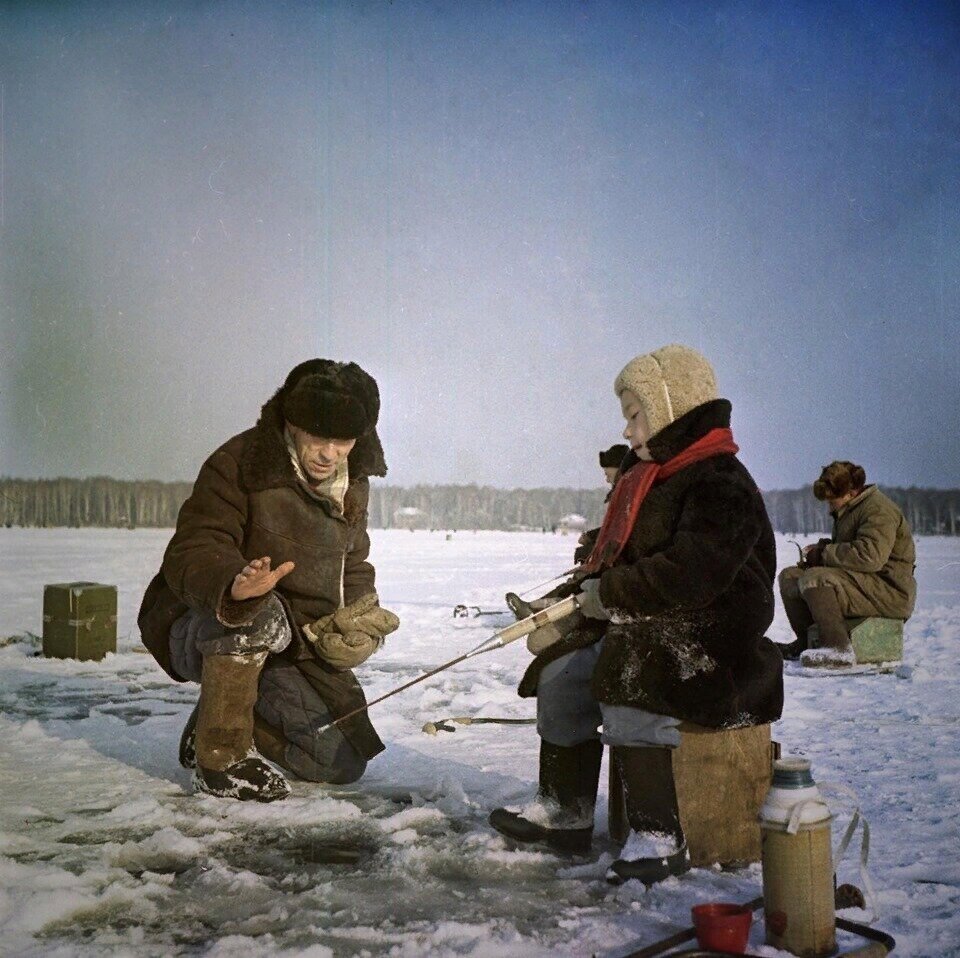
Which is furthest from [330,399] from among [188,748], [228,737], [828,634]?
[828,634]

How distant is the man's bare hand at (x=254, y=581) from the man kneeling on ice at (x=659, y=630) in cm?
92

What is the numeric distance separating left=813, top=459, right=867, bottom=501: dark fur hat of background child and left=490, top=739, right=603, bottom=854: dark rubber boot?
4963 mm

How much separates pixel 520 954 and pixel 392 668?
479cm

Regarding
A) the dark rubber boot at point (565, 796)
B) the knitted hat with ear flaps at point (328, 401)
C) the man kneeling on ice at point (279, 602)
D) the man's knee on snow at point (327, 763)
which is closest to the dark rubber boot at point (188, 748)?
the man kneeling on ice at point (279, 602)

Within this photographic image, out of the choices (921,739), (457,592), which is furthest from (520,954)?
(457,592)

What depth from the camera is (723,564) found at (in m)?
2.85

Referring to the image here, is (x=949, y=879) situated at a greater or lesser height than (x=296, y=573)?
lesser

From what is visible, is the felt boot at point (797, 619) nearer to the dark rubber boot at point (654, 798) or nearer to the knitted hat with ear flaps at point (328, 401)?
the knitted hat with ear flaps at point (328, 401)

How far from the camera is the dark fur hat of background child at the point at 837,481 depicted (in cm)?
756

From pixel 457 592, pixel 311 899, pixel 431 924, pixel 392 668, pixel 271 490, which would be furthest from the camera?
pixel 457 592

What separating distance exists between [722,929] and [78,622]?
20.4 ft

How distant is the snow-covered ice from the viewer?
2373 mm

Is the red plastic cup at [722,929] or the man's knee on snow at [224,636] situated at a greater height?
the man's knee on snow at [224,636]

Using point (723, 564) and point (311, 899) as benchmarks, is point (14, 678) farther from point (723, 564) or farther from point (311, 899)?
point (723, 564)
